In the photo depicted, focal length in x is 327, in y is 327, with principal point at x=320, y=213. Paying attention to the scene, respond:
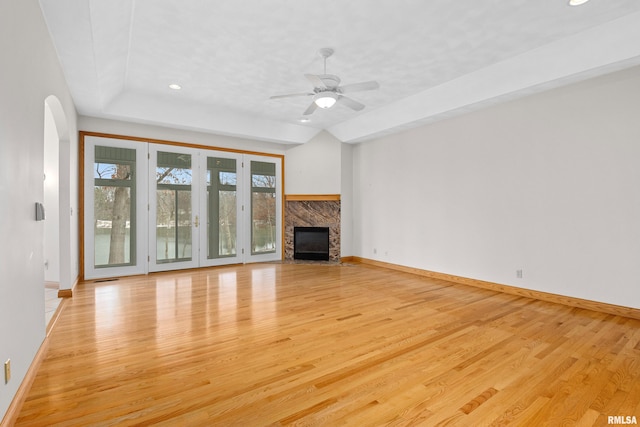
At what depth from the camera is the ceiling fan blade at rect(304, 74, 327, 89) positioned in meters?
3.56

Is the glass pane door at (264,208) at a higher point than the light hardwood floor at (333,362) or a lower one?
higher

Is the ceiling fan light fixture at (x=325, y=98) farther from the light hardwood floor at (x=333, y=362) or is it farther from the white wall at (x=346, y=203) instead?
the white wall at (x=346, y=203)

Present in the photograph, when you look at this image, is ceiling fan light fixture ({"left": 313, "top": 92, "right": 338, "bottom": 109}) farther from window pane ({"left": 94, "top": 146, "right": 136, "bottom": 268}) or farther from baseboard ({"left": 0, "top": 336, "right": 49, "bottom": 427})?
window pane ({"left": 94, "top": 146, "right": 136, "bottom": 268})

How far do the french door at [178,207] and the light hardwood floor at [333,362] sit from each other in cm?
168

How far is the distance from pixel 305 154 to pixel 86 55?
15.7ft

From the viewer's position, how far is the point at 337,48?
3.93 m

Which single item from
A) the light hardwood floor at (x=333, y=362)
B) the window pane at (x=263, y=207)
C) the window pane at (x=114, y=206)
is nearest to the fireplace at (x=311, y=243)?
the window pane at (x=263, y=207)

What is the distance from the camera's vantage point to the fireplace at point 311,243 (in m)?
7.69

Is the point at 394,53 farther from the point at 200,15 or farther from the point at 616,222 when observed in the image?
the point at 616,222

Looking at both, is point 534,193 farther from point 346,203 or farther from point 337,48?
point 346,203

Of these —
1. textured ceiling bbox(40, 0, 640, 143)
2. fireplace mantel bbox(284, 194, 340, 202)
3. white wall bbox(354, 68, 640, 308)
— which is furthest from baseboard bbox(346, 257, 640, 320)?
textured ceiling bbox(40, 0, 640, 143)

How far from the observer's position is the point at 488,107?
5051mm

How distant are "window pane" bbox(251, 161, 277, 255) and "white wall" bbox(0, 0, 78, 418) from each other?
478 cm

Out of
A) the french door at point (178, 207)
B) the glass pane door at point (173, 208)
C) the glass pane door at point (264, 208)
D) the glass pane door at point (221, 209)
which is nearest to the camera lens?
the french door at point (178, 207)
